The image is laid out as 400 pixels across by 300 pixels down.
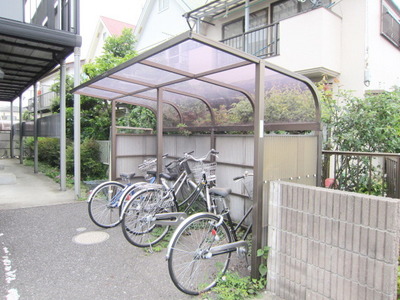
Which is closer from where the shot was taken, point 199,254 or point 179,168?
point 199,254

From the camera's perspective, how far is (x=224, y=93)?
4750mm

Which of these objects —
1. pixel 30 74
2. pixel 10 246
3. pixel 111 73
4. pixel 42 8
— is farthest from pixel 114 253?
pixel 30 74

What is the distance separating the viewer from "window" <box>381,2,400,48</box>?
835cm

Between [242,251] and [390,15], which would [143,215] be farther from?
[390,15]

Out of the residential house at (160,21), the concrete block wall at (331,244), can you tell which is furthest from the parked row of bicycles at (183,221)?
the residential house at (160,21)

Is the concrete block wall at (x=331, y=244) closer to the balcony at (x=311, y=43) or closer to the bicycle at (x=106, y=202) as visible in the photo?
the bicycle at (x=106, y=202)

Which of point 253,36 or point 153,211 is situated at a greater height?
point 253,36

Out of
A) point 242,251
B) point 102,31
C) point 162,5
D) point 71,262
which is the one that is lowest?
point 71,262

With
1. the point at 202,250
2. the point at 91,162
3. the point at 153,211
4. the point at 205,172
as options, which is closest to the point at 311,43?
the point at 205,172

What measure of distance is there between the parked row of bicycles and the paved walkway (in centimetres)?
23

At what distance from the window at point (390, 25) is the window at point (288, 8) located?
1.96 metres

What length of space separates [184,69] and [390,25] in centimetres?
854

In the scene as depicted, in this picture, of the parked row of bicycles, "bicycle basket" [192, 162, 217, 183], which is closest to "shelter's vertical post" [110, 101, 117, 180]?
the parked row of bicycles

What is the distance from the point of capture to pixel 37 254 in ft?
11.8
